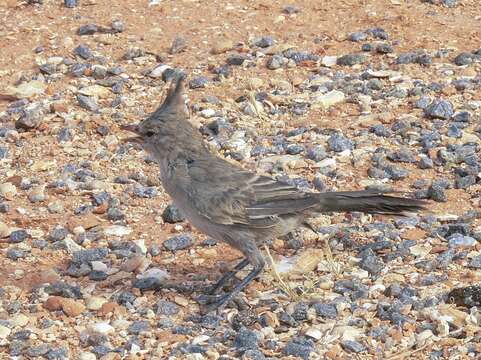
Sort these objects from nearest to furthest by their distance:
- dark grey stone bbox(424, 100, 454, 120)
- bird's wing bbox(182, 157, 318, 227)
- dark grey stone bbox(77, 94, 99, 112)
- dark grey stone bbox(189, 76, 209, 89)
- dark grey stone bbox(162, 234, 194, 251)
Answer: bird's wing bbox(182, 157, 318, 227) → dark grey stone bbox(162, 234, 194, 251) → dark grey stone bbox(424, 100, 454, 120) → dark grey stone bbox(77, 94, 99, 112) → dark grey stone bbox(189, 76, 209, 89)

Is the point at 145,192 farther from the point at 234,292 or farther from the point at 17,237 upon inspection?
the point at 234,292

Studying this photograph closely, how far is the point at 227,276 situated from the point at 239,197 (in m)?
0.47

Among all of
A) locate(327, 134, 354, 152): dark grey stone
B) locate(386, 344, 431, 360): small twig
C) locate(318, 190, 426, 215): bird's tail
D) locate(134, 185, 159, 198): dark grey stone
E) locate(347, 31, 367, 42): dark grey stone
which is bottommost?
locate(134, 185, 159, 198): dark grey stone

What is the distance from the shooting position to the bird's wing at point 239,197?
6.58 meters

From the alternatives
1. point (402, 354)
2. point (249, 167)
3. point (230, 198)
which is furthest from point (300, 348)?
point (249, 167)

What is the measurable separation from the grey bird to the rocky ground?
0.52 feet

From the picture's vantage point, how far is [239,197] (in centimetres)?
664

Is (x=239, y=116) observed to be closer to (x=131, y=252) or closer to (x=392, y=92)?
(x=392, y=92)

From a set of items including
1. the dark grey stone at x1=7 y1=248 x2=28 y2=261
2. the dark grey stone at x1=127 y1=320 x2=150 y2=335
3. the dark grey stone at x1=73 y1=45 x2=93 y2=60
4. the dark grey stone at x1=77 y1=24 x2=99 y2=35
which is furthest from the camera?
the dark grey stone at x1=77 y1=24 x2=99 y2=35

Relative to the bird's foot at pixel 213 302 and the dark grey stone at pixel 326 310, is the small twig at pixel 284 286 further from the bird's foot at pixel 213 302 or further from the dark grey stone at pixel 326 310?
the bird's foot at pixel 213 302

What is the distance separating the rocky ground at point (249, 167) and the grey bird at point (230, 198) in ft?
0.52

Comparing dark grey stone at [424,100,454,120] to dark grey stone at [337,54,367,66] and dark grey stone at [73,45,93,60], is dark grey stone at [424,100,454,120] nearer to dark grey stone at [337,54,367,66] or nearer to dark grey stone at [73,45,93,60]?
dark grey stone at [337,54,367,66]

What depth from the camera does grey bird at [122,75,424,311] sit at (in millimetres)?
6590

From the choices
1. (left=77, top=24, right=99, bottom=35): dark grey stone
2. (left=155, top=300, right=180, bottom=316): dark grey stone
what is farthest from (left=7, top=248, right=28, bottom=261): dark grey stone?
(left=77, top=24, right=99, bottom=35): dark grey stone
